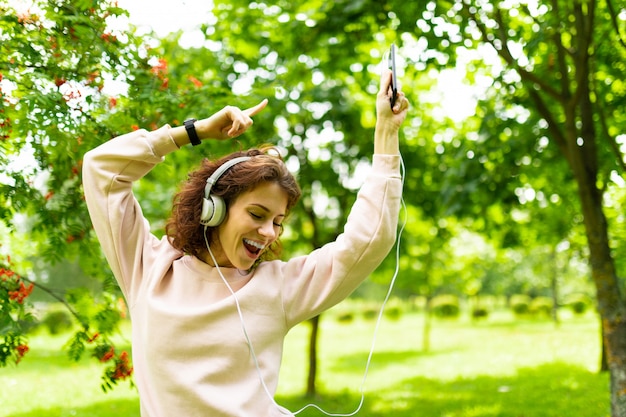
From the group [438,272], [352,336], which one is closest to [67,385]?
[438,272]

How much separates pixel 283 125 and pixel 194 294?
283 inches

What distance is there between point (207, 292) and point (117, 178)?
39 centimetres

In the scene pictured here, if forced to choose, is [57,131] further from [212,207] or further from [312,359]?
[312,359]

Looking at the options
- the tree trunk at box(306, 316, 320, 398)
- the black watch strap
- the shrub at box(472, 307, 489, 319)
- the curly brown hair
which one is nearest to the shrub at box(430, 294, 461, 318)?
the shrub at box(472, 307, 489, 319)

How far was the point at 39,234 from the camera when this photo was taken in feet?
12.1

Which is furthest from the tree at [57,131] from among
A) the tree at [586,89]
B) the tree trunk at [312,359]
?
the tree trunk at [312,359]

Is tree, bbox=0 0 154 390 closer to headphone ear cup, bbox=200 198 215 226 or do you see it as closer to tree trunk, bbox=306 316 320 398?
headphone ear cup, bbox=200 198 215 226

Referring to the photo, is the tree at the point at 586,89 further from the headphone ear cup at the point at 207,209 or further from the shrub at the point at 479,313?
the shrub at the point at 479,313

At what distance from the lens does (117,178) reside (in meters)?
1.62

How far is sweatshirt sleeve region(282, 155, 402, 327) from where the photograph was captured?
148 centimetres

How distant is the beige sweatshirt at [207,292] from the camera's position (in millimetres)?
1483

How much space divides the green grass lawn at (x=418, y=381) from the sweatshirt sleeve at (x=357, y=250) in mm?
3140

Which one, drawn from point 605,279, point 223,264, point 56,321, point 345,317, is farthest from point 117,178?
point 345,317

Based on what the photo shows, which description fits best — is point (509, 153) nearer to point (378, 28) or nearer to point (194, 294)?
point (378, 28)
